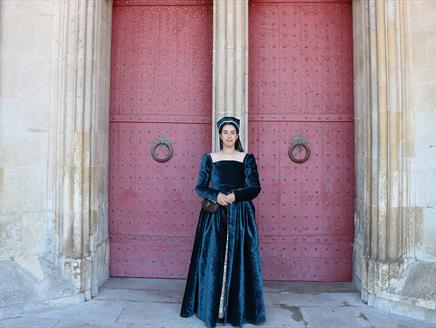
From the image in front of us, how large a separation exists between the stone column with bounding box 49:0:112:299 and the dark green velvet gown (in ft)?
3.97

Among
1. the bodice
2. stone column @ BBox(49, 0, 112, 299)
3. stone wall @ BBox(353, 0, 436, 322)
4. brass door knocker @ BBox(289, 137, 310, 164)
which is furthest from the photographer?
brass door knocker @ BBox(289, 137, 310, 164)

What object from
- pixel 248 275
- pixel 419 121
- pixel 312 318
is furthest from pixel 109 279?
pixel 419 121

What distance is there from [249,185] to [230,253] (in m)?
0.56

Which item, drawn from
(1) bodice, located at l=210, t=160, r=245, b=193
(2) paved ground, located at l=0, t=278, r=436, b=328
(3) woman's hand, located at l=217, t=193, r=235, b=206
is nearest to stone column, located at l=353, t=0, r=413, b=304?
(2) paved ground, located at l=0, t=278, r=436, b=328

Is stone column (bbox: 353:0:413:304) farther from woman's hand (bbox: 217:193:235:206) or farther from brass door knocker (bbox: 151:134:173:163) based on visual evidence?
brass door knocker (bbox: 151:134:173:163)

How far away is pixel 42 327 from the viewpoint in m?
3.27

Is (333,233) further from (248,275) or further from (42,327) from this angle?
(42,327)

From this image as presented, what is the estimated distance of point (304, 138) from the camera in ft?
14.6

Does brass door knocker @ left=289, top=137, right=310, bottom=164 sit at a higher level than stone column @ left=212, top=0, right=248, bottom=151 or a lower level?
lower

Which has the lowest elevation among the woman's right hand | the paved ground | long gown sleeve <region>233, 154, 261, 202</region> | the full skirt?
the paved ground

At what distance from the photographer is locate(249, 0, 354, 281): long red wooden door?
4434 millimetres

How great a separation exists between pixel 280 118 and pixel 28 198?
2.66 metres

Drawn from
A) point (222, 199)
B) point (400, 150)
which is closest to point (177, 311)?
point (222, 199)

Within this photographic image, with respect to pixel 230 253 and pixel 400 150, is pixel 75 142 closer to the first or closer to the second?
pixel 230 253
